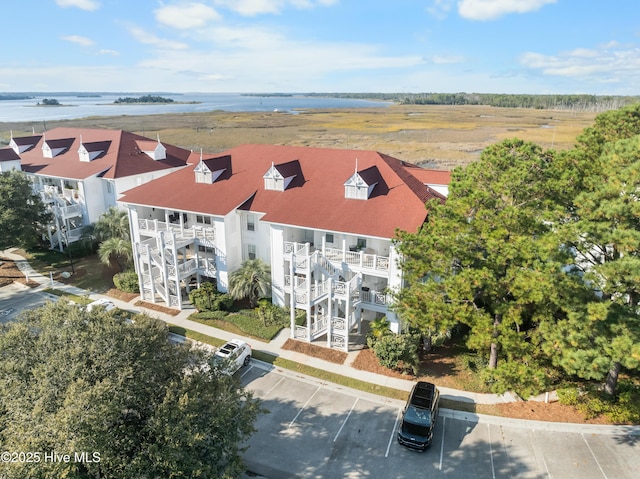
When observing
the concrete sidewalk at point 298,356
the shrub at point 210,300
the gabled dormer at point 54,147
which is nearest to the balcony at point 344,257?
the concrete sidewalk at point 298,356

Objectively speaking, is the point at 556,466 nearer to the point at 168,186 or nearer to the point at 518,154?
the point at 518,154

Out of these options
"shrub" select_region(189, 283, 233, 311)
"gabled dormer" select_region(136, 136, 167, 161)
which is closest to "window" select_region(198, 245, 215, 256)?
"shrub" select_region(189, 283, 233, 311)

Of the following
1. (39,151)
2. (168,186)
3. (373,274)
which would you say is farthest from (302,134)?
(373,274)

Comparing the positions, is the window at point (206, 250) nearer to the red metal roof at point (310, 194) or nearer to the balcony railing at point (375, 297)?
the red metal roof at point (310, 194)

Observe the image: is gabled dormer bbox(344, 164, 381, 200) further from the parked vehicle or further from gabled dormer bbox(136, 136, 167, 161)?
gabled dormer bbox(136, 136, 167, 161)

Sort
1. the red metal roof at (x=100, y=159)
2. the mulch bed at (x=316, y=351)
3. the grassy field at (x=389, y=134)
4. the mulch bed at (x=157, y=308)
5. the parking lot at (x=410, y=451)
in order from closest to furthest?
the parking lot at (x=410, y=451)
the mulch bed at (x=316, y=351)
the mulch bed at (x=157, y=308)
the red metal roof at (x=100, y=159)
the grassy field at (x=389, y=134)

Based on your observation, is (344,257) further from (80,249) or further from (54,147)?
(54,147)
